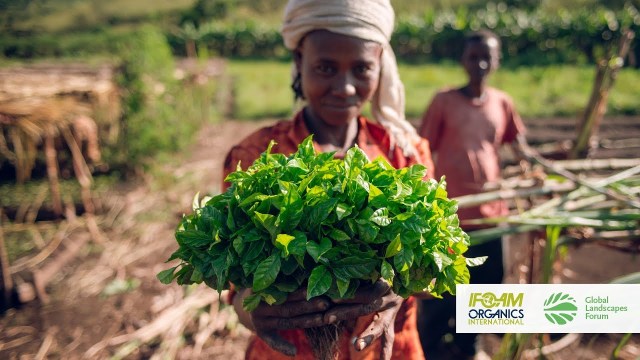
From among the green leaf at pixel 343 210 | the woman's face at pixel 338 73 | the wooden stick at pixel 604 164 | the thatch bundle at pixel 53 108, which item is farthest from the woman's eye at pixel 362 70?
the thatch bundle at pixel 53 108

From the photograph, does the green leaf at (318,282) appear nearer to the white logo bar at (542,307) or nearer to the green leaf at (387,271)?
the green leaf at (387,271)

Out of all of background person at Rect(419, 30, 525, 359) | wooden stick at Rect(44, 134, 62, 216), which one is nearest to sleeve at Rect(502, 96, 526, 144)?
background person at Rect(419, 30, 525, 359)

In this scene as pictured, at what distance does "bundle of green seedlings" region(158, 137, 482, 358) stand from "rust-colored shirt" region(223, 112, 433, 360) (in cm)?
39

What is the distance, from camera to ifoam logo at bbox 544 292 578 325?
1708mm

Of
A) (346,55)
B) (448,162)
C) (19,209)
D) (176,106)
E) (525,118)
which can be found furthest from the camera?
(525,118)

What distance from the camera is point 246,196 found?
1.23 m

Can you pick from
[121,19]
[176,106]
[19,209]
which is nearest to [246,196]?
[19,209]

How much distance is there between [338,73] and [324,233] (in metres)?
0.66

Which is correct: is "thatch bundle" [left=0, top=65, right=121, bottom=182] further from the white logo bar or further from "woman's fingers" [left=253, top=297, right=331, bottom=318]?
the white logo bar

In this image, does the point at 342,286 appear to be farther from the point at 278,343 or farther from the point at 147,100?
the point at 147,100

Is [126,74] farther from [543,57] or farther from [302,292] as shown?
[543,57]

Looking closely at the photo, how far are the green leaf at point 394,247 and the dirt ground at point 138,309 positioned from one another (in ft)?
5.57

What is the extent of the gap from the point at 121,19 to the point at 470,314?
863 centimetres

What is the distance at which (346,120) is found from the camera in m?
1.70
